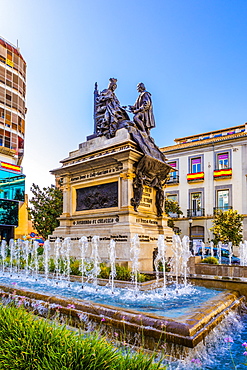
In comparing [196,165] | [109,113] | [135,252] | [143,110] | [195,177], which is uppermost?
[196,165]

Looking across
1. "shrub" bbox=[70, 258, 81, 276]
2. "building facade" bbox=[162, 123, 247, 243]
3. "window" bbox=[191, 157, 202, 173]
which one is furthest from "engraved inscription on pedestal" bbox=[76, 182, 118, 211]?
"window" bbox=[191, 157, 202, 173]

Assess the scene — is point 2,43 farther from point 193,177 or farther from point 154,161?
point 154,161

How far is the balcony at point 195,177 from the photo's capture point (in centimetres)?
3847

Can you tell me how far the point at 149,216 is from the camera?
41.3 feet

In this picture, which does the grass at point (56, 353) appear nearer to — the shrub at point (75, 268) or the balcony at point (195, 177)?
the shrub at point (75, 268)

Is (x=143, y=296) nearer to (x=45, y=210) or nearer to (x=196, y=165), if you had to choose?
(x=45, y=210)

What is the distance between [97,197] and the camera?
41.9 ft

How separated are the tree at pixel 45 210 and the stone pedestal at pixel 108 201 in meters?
6.06

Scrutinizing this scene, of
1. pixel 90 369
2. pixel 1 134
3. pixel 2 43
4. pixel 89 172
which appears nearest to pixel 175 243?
pixel 89 172

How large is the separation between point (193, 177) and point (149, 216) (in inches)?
1082

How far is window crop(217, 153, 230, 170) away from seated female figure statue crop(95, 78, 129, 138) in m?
25.4

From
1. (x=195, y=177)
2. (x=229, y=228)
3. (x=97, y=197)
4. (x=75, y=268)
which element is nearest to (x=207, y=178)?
(x=195, y=177)

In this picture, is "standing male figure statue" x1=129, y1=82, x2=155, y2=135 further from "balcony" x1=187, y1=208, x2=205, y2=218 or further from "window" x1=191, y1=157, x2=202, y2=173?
"window" x1=191, y1=157, x2=202, y2=173

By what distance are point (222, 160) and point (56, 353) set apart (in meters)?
36.5
